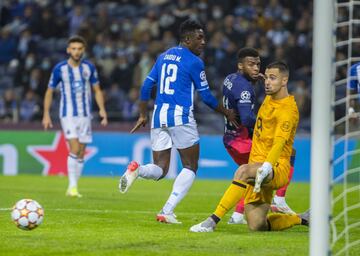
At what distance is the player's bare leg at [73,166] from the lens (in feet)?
46.8

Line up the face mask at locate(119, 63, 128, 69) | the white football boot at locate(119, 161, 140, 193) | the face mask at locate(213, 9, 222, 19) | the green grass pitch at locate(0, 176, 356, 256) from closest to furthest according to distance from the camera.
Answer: the green grass pitch at locate(0, 176, 356, 256) < the white football boot at locate(119, 161, 140, 193) < the face mask at locate(119, 63, 128, 69) < the face mask at locate(213, 9, 222, 19)

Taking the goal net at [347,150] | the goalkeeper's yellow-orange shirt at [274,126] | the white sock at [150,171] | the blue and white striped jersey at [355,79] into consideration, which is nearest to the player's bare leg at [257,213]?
the goalkeeper's yellow-orange shirt at [274,126]

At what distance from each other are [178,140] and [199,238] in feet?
6.47

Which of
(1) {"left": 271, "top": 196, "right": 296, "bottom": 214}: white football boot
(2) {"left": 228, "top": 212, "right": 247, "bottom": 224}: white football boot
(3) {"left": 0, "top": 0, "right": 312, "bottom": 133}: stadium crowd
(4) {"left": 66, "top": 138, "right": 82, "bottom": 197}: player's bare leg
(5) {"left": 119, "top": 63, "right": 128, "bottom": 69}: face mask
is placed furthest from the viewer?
(5) {"left": 119, "top": 63, "right": 128, "bottom": 69}: face mask

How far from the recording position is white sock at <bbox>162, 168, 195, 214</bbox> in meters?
9.98

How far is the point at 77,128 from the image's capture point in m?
14.5

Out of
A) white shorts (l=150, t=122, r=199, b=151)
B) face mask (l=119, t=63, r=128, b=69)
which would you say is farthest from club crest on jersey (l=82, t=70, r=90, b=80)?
face mask (l=119, t=63, r=128, b=69)

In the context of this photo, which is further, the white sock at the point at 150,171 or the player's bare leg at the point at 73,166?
the player's bare leg at the point at 73,166

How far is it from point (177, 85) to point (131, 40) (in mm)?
13706

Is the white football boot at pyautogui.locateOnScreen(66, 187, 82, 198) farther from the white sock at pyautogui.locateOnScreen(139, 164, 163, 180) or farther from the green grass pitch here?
the white sock at pyautogui.locateOnScreen(139, 164, 163, 180)

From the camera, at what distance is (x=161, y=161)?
33.8ft

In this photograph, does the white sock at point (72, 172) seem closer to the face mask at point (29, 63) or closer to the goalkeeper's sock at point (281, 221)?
the goalkeeper's sock at point (281, 221)

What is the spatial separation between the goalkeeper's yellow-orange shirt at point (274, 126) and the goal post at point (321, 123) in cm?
264

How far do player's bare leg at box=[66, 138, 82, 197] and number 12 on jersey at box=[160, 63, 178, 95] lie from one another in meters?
4.40
